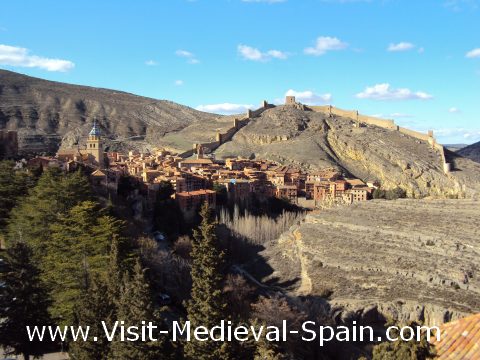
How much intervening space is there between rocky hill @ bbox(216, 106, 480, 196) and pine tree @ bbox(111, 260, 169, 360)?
45691 mm

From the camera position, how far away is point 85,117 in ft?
266

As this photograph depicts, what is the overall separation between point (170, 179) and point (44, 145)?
102 ft

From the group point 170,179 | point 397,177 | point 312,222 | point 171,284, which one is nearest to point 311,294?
point 171,284

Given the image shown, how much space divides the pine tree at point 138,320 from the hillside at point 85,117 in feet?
170

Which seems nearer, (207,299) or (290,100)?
(207,299)

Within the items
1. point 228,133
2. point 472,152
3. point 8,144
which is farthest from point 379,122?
point 8,144

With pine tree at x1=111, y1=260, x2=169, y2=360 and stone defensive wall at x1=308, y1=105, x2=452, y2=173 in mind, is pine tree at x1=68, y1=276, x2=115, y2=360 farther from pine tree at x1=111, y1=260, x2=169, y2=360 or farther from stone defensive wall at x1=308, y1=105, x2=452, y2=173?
stone defensive wall at x1=308, y1=105, x2=452, y2=173

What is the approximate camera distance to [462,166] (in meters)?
61.7

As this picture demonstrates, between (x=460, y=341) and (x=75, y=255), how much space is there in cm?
1033

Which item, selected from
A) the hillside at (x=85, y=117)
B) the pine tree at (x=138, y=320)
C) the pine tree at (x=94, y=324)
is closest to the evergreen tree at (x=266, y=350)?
the pine tree at (x=138, y=320)

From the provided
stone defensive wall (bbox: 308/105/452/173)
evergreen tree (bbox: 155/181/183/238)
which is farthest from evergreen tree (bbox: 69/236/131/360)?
stone defensive wall (bbox: 308/105/452/173)

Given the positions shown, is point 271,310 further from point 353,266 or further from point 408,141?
point 408,141

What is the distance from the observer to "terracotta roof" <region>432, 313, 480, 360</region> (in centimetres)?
380

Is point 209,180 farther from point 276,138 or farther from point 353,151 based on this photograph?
point 353,151
